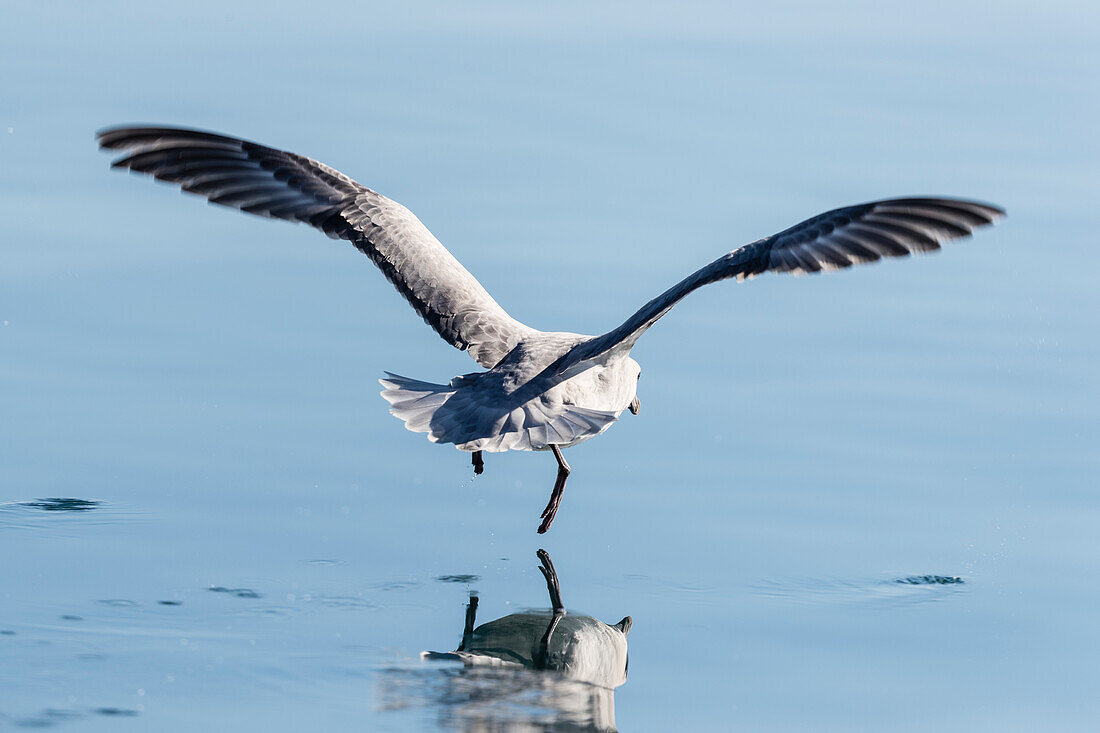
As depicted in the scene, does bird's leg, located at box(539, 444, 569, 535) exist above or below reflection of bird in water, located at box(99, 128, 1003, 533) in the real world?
below

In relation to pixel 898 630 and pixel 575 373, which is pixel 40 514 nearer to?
pixel 575 373

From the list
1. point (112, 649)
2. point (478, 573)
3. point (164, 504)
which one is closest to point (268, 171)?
point (164, 504)

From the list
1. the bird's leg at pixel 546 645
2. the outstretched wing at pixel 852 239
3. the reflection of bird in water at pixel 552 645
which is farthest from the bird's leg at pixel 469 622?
the outstretched wing at pixel 852 239

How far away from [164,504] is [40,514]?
1.75 ft

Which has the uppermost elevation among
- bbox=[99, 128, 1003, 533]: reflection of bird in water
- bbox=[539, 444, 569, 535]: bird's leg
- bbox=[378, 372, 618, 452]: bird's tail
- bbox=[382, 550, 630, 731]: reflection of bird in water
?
bbox=[99, 128, 1003, 533]: reflection of bird in water

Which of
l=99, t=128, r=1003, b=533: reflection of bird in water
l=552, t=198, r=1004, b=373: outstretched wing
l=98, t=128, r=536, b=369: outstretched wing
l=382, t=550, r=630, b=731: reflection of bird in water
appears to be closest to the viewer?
l=382, t=550, r=630, b=731: reflection of bird in water

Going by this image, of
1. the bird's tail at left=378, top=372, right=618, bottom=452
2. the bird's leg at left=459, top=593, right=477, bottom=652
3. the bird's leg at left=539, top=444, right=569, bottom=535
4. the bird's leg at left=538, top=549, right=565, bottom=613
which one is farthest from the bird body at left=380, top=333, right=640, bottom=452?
the bird's leg at left=459, top=593, right=477, bottom=652

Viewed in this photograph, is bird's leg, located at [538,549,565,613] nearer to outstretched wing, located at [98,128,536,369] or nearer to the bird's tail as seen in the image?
the bird's tail

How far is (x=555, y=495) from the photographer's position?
6297mm

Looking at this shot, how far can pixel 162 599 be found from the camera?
208 inches

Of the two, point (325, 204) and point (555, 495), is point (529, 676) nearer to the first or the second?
point (555, 495)

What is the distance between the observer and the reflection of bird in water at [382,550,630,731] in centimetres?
438

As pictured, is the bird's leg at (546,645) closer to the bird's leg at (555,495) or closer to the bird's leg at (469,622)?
the bird's leg at (469,622)

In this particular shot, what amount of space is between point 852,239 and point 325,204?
3210 millimetres
